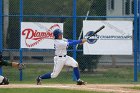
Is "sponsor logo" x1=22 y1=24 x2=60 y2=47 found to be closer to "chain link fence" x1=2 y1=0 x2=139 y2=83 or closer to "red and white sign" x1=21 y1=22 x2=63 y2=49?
"red and white sign" x1=21 y1=22 x2=63 y2=49

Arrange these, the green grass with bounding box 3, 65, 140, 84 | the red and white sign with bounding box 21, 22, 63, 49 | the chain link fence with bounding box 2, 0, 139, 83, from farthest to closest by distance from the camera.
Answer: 1. the chain link fence with bounding box 2, 0, 139, 83
2. the red and white sign with bounding box 21, 22, 63, 49
3. the green grass with bounding box 3, 65, 140, 84

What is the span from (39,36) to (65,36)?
54.5 inches

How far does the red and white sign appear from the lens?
21.0 m

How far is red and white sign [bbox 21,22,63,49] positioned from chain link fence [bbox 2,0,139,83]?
350mm

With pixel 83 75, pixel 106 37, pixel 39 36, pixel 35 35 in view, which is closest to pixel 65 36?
pixel 39 36

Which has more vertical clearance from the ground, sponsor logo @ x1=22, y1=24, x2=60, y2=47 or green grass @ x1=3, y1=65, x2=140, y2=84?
sponsor logo @ x1=22, y1=24, x2=60, y2=47

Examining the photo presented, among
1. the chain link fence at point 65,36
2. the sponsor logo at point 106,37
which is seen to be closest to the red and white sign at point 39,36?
the chain link fence at point 65,36

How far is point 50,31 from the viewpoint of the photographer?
826 inches

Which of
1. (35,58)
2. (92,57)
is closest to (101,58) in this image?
(92,57)

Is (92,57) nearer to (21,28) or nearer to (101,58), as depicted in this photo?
(101,58)

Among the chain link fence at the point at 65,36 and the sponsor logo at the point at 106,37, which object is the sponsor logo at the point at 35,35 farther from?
the sponsor logo at the point at 106,37

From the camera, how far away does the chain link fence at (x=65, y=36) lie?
2145 cm

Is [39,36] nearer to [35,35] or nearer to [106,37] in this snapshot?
[35,35]

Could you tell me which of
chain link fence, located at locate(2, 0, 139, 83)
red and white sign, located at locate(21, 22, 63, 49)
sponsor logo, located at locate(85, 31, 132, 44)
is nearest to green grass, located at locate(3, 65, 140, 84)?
chain link fence, located at locate(2, 0, 139, 83)
